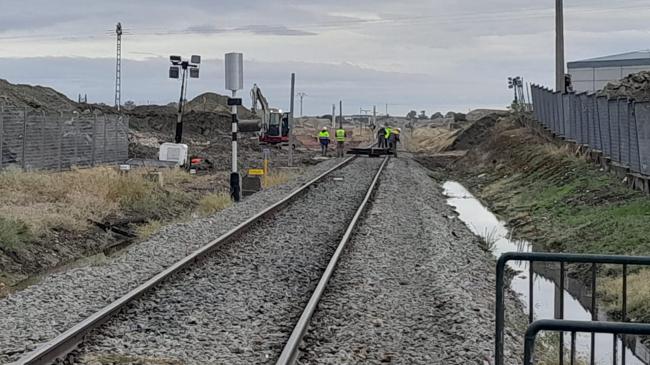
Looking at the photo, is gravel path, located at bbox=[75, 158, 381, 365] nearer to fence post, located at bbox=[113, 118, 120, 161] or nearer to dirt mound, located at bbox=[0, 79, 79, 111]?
fence post, located at bbox=[113, 118, 120, 161]

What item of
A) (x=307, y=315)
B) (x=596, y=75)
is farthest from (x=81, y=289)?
(x=596, y=75)

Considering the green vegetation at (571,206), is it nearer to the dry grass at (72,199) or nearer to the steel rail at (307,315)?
the steel rail at (307,315)

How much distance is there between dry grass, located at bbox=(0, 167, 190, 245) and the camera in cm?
2081

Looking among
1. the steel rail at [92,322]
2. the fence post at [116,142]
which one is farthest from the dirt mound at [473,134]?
the steel rail at [92,322]

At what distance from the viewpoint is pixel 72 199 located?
2420 centimetres

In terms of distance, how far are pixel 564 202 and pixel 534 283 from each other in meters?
9.62

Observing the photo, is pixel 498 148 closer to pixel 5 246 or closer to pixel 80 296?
pixel 5 246

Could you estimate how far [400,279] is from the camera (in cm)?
1370

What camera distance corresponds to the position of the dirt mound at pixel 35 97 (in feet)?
184

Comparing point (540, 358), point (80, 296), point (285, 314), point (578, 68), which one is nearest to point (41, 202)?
point (80, 296)

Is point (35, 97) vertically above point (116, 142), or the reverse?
point (35, 97)

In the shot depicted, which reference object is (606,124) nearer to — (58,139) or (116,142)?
(58,139)

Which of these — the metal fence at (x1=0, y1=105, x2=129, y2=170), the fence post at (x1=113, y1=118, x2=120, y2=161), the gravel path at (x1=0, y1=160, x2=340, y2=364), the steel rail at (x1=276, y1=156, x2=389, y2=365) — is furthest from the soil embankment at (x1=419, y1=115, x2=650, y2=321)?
the metal fence at (x1=0, y1=105, x2=129, y2=170)

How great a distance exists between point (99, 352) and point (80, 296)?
314 centimetres
